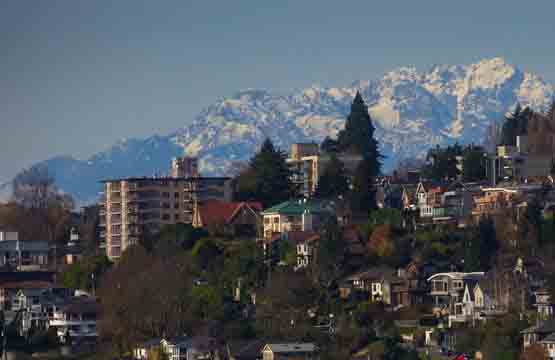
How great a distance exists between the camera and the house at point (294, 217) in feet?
301

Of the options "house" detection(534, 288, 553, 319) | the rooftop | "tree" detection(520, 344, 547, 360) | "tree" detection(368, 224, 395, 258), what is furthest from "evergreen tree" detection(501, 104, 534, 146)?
"tree" detection(520, 344, 547, 360)

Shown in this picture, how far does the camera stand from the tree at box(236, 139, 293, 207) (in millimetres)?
98188

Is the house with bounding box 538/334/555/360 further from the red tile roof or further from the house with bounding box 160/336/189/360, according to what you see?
the red tile roof

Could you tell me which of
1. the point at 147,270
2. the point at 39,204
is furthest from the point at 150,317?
the point at 39,204

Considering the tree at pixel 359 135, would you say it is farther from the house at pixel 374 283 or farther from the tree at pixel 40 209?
the house at pixel 374 283

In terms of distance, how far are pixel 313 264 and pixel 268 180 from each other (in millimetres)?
21308

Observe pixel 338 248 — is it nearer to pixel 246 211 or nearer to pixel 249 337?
pixel 249 337

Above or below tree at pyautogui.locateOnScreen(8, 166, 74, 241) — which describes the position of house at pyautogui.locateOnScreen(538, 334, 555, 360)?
below

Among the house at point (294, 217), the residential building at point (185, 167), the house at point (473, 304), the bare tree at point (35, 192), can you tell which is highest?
the residential building at point (185, 167)

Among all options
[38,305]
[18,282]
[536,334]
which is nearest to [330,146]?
[18,282]

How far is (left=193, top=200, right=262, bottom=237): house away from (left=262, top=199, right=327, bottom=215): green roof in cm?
111

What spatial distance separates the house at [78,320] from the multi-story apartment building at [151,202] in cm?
1435

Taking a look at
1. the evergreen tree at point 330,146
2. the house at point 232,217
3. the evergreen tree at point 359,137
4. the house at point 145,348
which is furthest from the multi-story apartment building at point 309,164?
the house at point 145,348

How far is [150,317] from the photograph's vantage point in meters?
80.1
